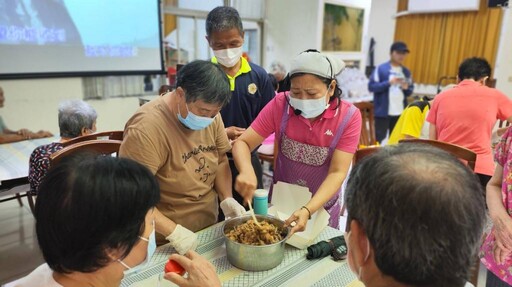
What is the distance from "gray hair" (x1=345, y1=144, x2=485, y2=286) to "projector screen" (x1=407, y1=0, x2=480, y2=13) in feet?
22.6

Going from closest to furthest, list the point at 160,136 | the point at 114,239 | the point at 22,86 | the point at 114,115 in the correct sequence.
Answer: the point at 114,239 < the point at 160,136 < the point at 22,86 < the point at 114,115

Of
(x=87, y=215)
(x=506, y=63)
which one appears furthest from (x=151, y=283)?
(x=506, y=63)

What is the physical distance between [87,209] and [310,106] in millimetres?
1051

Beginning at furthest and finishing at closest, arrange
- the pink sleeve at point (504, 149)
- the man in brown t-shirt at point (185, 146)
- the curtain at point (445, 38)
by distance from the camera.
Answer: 1. the curtain at point (445, 38)
2. the pink sleeve at point (504, 149)
3. the man in brown t-shirt at point (185, 146)

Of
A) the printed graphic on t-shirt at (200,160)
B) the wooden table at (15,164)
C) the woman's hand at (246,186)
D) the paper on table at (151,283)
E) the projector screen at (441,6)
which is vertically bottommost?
the wooden table at (15,164)

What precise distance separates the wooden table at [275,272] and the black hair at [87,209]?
322mm

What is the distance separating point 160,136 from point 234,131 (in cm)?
70

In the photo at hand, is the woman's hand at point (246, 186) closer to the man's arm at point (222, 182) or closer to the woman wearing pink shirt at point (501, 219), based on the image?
the man's arm at point (222, 182)

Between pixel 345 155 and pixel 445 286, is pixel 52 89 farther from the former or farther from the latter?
pixel 445 286

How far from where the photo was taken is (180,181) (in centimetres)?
138

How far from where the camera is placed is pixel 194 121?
4.56ft

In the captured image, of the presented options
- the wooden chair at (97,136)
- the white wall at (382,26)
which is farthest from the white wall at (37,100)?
the white wall at (382,26)

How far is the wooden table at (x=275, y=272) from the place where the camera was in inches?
43.7

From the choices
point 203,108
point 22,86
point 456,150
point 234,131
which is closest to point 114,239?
point 203,108
